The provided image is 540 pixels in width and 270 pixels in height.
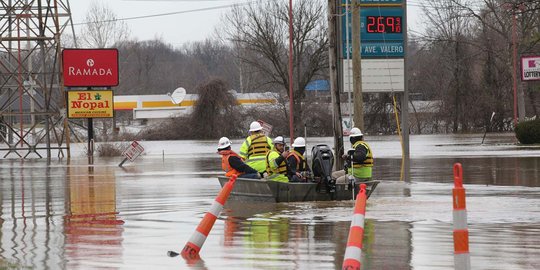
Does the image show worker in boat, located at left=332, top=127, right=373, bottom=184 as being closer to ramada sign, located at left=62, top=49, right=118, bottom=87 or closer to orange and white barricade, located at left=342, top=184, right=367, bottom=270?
orange and white barricade, located at left=342, top=184, right=367, bottom=270

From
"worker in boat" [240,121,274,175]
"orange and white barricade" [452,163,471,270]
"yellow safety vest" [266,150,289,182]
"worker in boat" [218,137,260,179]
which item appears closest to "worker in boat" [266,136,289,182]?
"yellow safety vest" [266,150,289,182]

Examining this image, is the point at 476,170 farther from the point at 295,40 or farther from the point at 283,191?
the point at 295,40

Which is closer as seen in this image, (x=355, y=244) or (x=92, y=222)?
(x=355, y=244)


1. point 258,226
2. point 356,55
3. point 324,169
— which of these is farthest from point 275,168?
point 356,55

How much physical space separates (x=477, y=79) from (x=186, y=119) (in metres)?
24.7

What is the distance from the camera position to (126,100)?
10431cm

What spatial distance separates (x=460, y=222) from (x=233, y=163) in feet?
40.0

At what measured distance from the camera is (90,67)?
50.7 metres

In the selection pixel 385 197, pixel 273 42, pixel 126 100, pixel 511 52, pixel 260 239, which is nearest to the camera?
pixel 260 239

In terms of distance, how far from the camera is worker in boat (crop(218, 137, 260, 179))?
19753 millimetres

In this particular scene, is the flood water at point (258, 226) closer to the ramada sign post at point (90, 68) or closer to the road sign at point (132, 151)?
the road sign at point (132, 151)

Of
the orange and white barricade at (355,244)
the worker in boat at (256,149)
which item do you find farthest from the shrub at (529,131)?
the orange and white barricade at (355,244)

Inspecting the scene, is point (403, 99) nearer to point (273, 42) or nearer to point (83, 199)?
point (83, 199)

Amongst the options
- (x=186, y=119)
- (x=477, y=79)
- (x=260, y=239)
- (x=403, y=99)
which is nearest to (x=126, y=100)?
(x=186, y=119)
